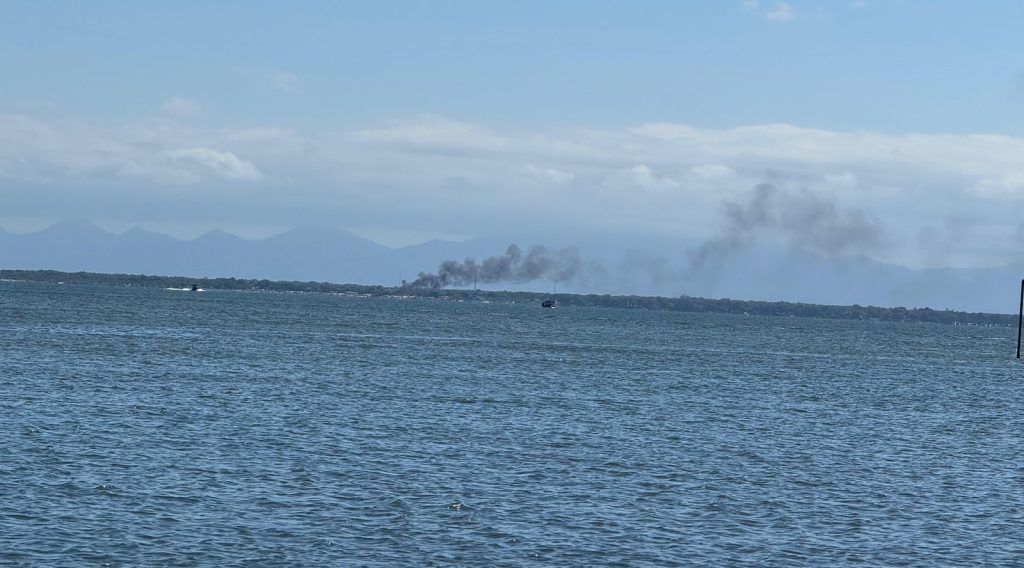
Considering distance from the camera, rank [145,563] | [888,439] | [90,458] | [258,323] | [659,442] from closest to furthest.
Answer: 1. [145,563]
2. [90,458]
3. [659,442]
4. [888,439]
5. [258,323]

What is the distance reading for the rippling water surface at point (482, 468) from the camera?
3306cm

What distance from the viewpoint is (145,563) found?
2986 centimetres

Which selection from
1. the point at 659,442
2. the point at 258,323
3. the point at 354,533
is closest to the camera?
the point at 354,533

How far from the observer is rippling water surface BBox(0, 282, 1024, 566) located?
33.1 meters

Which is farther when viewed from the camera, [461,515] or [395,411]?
[395,411]

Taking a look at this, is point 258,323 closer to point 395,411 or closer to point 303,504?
point 395,411

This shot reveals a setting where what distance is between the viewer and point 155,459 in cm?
4384

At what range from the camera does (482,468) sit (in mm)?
45000

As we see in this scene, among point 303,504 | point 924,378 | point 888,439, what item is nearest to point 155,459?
point 303,504

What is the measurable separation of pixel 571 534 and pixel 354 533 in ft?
19.4

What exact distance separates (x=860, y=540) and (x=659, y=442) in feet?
64.6

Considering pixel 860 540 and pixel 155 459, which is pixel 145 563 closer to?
pixel 155 459

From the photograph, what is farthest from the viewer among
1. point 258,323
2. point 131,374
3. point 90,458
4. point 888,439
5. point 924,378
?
point 258,323

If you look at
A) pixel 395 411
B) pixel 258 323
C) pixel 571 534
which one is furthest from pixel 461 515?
pixel 258 323
